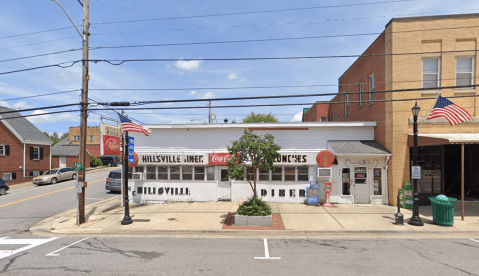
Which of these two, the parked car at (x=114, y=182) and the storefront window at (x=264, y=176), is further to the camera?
the parked car at (x=114, y=182)

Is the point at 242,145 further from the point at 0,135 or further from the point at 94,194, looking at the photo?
the point at 0,135

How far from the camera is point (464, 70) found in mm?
12734

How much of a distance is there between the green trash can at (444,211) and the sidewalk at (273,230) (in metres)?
0.24

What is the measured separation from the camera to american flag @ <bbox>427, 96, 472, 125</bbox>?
10.7m

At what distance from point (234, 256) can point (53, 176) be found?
26.6 meters

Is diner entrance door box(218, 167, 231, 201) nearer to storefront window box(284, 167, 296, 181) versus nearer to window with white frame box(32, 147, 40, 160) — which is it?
storefront window box(284, 167, 296, 181)

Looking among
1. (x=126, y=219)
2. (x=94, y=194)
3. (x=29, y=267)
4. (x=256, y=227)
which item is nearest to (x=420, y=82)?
(x=256, y=227)

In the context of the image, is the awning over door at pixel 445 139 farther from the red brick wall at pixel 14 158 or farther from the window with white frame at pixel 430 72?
the red brick wall at pixel 14 158

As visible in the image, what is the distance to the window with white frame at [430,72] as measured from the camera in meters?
12.9

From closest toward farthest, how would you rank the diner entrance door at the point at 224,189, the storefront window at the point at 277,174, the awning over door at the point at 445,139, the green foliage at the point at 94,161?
the awning over door at the point at 445,139 → the storefront window at the point at 277,174 → the diner entrance door at the point at 224,189 → the green foliage at the point at 94,161

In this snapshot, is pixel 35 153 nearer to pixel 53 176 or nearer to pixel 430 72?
pixel 53 176

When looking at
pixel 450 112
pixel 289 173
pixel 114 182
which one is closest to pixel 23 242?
pixel 114 182

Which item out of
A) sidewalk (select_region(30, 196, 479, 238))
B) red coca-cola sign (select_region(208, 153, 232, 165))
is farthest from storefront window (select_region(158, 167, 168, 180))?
red coca-cola sign (select_region(208, 153, 232, 165))

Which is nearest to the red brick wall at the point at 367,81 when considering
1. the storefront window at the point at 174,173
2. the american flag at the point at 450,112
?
the american flag at the point at 450,112
